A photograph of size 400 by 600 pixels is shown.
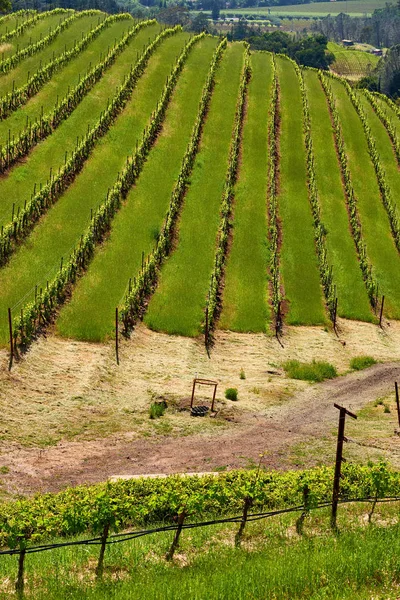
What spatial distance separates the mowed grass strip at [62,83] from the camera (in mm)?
85000

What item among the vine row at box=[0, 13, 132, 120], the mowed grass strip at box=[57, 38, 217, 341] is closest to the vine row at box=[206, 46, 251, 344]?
the mowed grass strip at box=[57, 38, 217, 341]

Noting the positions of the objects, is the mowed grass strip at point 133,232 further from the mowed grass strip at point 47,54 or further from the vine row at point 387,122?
the vine row at point 387,122

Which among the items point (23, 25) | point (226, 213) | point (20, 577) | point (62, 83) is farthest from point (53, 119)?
point (20, 577)

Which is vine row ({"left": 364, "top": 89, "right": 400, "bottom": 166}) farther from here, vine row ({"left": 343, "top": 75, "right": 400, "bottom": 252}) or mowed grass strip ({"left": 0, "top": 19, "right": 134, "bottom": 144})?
mowed grass strip ({"left": 0, "top": 19, "right": 134, "bottom": 144})

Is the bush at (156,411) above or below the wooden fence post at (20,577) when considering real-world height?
below

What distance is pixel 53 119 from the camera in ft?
288

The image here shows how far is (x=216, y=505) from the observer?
3069cm

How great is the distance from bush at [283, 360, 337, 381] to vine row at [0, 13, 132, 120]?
50481mm

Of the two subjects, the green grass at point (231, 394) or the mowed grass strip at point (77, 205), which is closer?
the green grass at point (231, 394)

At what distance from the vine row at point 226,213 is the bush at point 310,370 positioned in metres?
Result: 6.89

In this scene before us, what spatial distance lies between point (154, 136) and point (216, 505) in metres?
67.3

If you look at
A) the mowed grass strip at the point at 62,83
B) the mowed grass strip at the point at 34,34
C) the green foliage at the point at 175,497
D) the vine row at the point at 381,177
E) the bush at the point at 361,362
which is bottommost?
the bush at the point at 361,362

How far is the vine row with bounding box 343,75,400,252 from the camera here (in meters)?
82.5

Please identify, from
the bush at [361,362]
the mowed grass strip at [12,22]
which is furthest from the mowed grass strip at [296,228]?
the mowed grass strip at [12,22]
